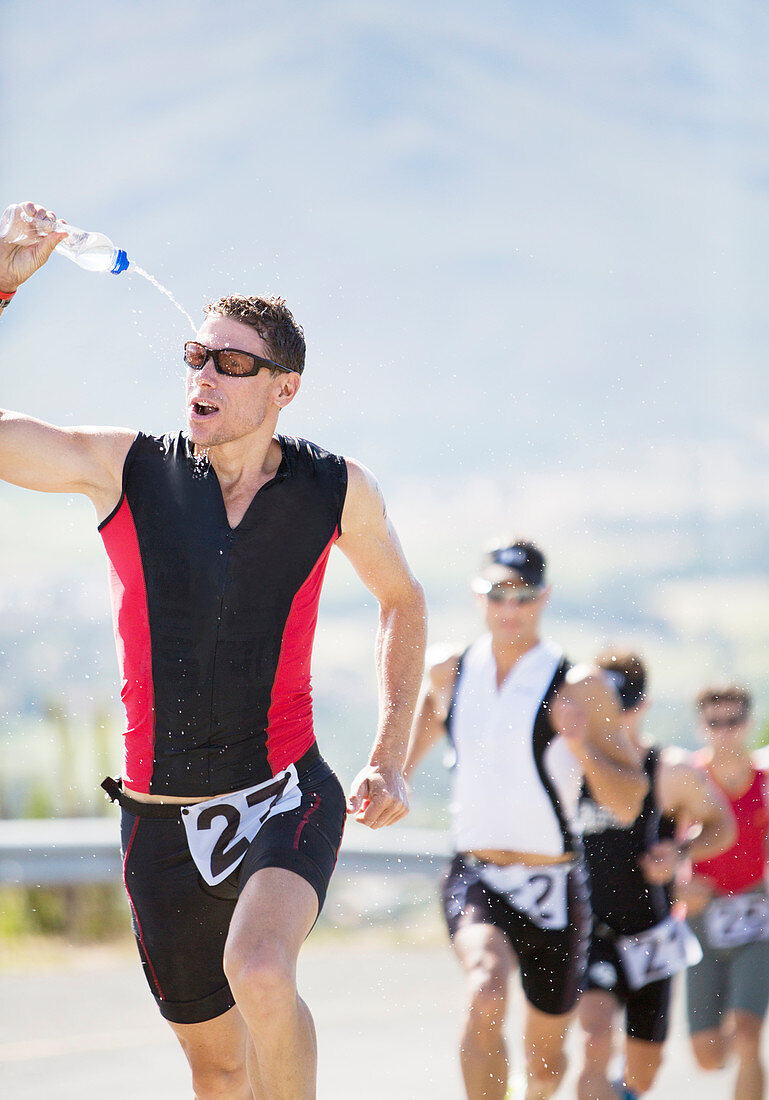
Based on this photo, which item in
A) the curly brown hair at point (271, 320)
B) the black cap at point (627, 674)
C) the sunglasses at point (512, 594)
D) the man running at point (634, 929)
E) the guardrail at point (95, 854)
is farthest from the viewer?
the guardrail at point (95, 854)

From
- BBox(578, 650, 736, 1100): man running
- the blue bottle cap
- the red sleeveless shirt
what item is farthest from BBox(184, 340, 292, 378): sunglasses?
the red sleeveless shirt

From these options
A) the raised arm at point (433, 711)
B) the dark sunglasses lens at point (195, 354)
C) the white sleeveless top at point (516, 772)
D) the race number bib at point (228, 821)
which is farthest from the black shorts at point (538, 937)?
the dark sunglasses lens at point (195, 354)

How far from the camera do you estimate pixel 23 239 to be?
2811mm

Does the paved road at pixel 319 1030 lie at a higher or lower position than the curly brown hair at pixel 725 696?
lower

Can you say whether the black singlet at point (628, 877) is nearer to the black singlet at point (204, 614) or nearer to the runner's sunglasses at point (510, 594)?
the runner's sunglasses at point (510, 594)

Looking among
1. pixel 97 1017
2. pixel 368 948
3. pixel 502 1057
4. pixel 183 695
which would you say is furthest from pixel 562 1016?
Result: pixel 368 948

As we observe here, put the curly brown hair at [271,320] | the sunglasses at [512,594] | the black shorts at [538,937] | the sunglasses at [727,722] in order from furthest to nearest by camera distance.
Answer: the sunglasses at [727,722], the sunglasses at [512,594], the black shorts at [538,937], the curly brown hair at [271,320]

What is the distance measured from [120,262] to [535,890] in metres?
2.26

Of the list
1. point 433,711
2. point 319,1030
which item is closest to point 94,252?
point 433,711

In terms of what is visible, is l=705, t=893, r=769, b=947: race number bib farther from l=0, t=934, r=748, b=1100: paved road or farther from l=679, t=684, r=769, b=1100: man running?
l=0, t=934, r=748, b=1100: paved road

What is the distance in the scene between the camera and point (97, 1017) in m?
6.30

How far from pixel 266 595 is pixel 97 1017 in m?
4.28

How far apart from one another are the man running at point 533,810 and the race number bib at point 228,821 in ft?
3.53

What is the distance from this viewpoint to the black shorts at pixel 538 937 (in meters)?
3.79
